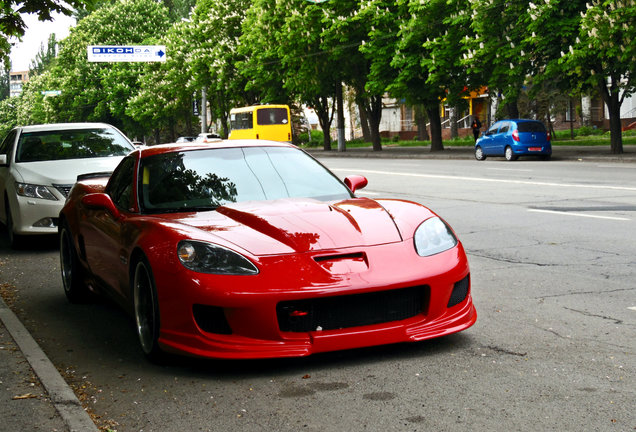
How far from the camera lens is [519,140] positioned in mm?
32438

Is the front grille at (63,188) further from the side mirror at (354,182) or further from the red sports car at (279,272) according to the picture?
the side mirror at (354,182)

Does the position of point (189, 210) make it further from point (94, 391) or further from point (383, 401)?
point (383, 401)

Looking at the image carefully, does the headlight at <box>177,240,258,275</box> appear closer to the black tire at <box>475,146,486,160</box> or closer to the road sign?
the black tire at <box>475,146,486,160</box>

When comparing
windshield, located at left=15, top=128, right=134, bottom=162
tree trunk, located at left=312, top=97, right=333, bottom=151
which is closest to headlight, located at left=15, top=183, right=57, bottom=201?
windshield, located at left=15, top=128, right=134, bottom=162

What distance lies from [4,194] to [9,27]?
455 cm

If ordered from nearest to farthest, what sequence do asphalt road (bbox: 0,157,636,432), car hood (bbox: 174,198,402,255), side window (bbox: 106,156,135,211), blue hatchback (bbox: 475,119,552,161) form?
asphalt road (bbox: 0,157,636,432), car hood (bbox: 174,198,402,255), side window (bbox: 106,156,135,211), blue hatchback (bbox: 475,119,552,161)

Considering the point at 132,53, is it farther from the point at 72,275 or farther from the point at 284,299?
the point at 284,299

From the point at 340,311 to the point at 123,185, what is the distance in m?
2.56

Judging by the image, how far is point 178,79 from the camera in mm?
69062

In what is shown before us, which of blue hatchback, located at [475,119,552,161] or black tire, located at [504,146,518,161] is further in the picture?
black tire, located at [504,146,518,161]

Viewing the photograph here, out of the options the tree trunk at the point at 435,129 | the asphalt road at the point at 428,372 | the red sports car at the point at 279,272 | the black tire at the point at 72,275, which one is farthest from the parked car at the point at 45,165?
the tree trunk at the point at 435,129

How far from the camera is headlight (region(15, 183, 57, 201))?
11.1 m

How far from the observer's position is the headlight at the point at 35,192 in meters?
11.1

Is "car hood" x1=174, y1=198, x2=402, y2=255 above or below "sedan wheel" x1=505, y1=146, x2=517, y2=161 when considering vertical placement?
above
